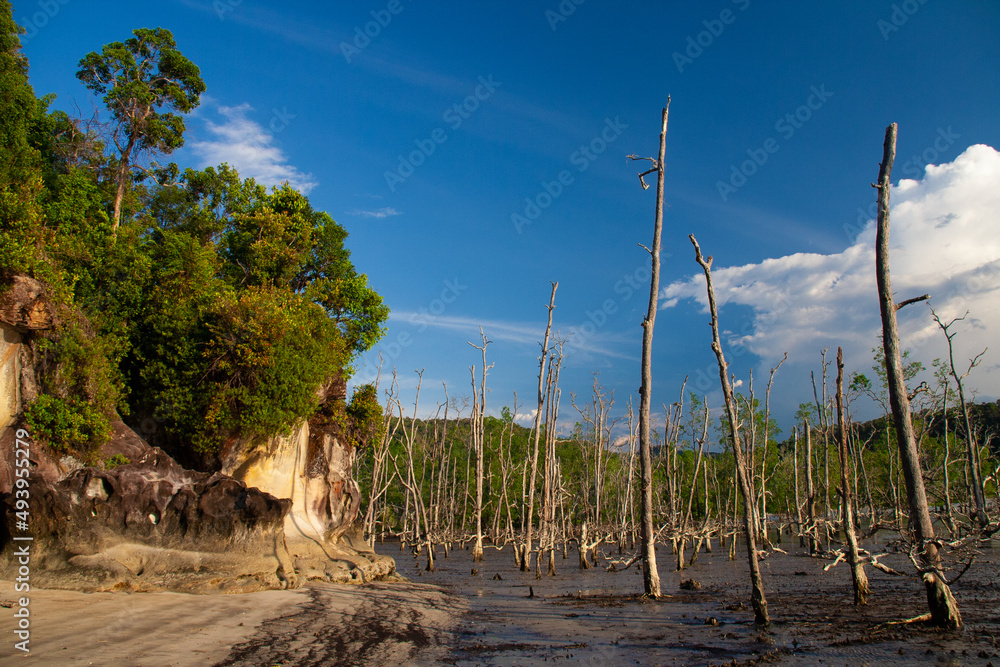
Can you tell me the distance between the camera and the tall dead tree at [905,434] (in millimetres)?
8734

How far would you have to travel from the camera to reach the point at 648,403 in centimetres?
1518

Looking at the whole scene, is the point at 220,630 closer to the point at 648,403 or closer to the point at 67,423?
the point at 67,423

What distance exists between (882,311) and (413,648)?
1030 centimetres

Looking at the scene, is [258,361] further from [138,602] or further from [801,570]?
[801,570]

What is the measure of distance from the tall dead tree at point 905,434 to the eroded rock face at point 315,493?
15.4 meters

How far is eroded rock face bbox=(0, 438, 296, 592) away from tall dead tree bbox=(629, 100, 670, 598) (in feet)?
32.2

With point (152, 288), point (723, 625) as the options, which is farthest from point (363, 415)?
point (723, 625)

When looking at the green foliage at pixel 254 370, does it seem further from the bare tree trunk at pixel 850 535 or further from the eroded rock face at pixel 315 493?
the bare tree trunk at pixel 850 535

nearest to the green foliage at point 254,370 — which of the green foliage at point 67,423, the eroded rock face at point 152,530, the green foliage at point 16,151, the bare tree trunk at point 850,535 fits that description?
the eroded rock face at point 152,530

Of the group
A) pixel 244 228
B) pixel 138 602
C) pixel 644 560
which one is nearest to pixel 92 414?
pixel 138 602

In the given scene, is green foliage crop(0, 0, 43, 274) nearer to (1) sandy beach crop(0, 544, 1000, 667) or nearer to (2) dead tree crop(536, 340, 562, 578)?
(1) sandy beach crop(0, 544, 1000, 667)

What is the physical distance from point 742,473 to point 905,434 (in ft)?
8.81

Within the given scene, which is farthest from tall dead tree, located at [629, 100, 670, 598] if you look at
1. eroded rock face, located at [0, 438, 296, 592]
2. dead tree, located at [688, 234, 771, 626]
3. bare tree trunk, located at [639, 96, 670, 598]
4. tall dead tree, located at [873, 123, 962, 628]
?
eroded rock face, located at [0, 438, 296, 592]

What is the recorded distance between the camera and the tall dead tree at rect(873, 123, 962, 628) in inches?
344
